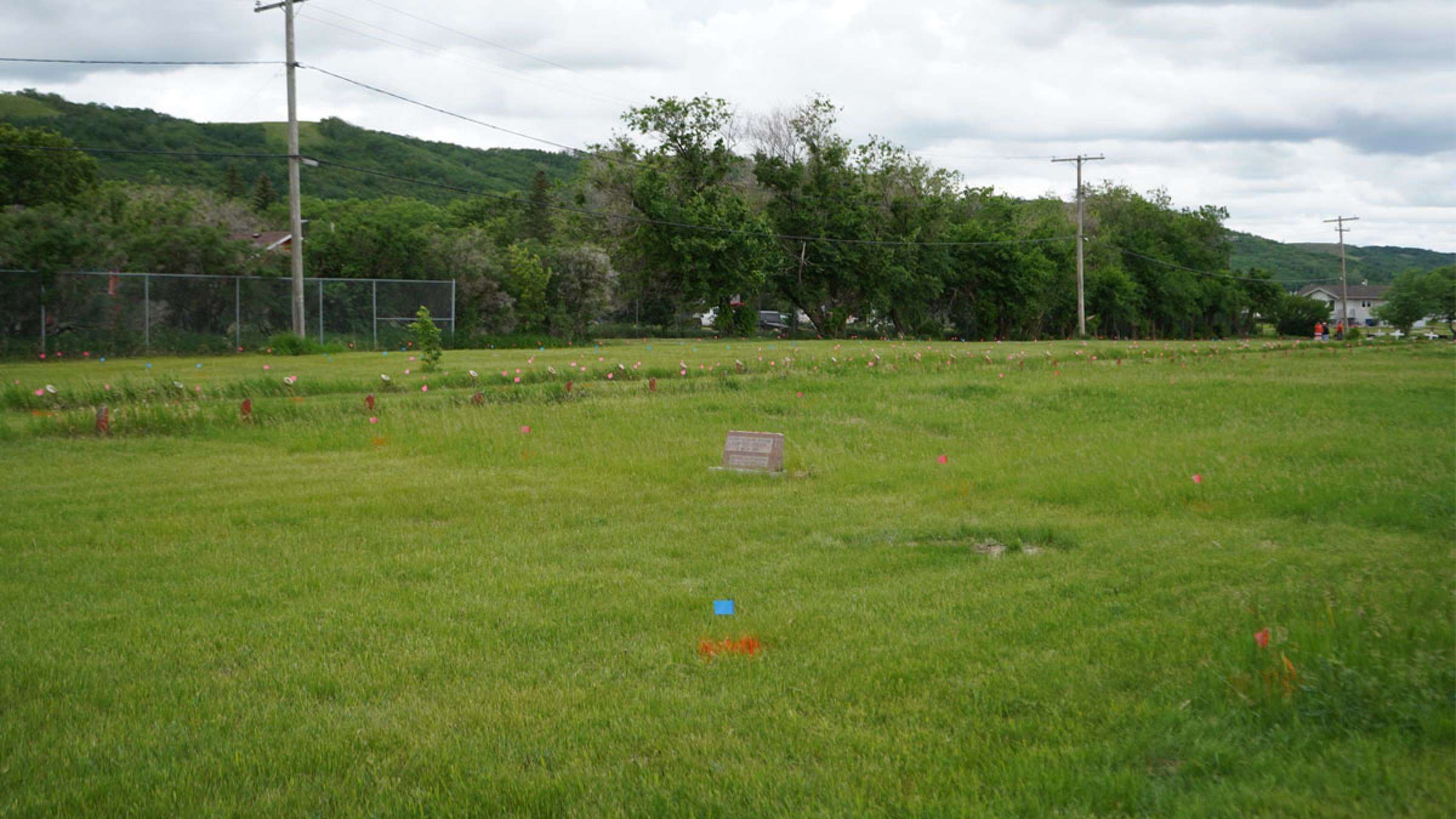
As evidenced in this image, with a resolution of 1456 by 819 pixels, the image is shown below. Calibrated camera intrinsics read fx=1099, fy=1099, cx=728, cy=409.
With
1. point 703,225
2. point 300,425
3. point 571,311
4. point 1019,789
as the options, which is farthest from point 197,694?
point 703,225

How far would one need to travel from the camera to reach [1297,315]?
89.9 m

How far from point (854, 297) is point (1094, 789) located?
5403 centimetres

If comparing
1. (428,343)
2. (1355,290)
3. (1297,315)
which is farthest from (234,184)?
(1355,290)

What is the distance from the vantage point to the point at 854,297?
5719 centimetres

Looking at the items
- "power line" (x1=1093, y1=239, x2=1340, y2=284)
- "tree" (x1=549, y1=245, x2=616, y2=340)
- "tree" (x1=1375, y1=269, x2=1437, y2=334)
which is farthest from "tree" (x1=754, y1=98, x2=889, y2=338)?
"tree" (x1=1375, y1=269, x2=1437, y2=334)

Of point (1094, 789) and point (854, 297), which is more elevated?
point (854, 297)

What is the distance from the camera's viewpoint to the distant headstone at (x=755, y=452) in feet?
39.2

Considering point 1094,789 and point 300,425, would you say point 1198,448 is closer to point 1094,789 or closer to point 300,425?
point 1094,789

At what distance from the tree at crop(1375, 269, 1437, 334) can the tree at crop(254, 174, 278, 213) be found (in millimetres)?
92288

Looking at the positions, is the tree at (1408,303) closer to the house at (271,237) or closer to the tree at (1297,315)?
the tree at (1297,315)

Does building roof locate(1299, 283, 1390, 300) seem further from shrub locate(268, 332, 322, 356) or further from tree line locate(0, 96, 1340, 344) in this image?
shrub locate(268, 332, 322, 356)

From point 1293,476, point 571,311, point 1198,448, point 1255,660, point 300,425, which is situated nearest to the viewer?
point 1255,660

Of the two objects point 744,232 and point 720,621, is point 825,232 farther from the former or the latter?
point 720,621

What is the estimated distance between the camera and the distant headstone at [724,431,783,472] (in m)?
12.0
